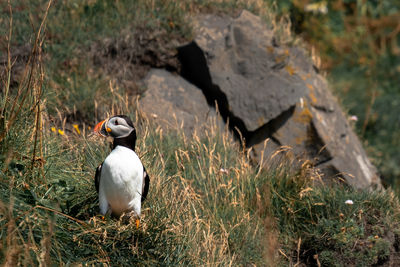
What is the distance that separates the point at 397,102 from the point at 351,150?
3.01 m

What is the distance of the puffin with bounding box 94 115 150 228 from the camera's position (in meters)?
3.55

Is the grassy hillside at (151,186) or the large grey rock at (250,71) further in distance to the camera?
the large grey rock at (250,71)

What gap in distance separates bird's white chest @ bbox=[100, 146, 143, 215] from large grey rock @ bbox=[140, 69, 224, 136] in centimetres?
226

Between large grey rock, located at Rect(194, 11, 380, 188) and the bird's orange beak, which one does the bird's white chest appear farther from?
large grey rock, located at Rect(194, 11, 380, 188)

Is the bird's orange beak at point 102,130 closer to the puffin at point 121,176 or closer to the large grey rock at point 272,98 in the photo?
the puffin at point 121,176

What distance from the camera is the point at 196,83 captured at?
6910 mm

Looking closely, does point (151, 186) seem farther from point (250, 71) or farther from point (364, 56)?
point (364, 56)

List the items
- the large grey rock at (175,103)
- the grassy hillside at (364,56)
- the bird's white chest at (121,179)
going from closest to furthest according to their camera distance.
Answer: the bird's white chest at (121,179) → the large grey rock at (175,103) → the grassy hillside at (364,56)

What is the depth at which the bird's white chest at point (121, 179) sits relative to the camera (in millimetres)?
3541

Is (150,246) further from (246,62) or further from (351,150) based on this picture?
(351,150)

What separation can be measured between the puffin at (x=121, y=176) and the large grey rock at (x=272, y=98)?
114 inches

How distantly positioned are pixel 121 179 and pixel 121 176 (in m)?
0.02

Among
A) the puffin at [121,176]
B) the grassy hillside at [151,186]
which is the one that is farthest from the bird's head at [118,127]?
the grassy hillside at [151,186]

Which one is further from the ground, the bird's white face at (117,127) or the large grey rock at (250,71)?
the bird's white face at (117,127)
